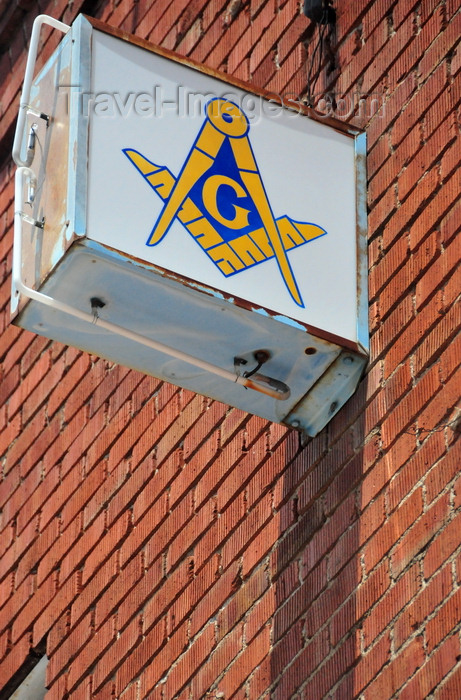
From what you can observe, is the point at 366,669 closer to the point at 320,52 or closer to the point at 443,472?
the point at 443,472

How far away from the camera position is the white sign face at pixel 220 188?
131 inches

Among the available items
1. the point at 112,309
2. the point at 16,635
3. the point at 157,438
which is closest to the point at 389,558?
the point at 112,309

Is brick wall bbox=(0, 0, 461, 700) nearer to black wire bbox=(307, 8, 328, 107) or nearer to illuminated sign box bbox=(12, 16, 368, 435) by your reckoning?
black wire bbox=(307, 8, 328, 107)

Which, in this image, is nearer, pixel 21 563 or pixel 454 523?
pixel 454 523

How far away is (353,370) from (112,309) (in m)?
0.66

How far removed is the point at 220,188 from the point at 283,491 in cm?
84

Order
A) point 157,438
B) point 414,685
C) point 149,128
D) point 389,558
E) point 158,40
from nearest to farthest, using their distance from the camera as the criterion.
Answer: point 414,685 → point 389,558 → point 149,128 → point 157,438 → point 158,40

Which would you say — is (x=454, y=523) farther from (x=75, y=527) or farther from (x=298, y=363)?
(x=75, y=527)

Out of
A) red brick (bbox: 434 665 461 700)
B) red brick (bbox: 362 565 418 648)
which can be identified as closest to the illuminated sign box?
red brick (bbox: 362 565 418 648)

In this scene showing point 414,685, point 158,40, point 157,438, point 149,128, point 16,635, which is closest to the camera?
point 414,685

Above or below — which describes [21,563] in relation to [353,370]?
below

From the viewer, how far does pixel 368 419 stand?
11.4 feet

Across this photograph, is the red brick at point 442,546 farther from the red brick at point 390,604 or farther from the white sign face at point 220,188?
the white sign face at point 220,188

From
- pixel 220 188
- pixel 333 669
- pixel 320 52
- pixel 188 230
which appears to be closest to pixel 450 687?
pixel 333 669
